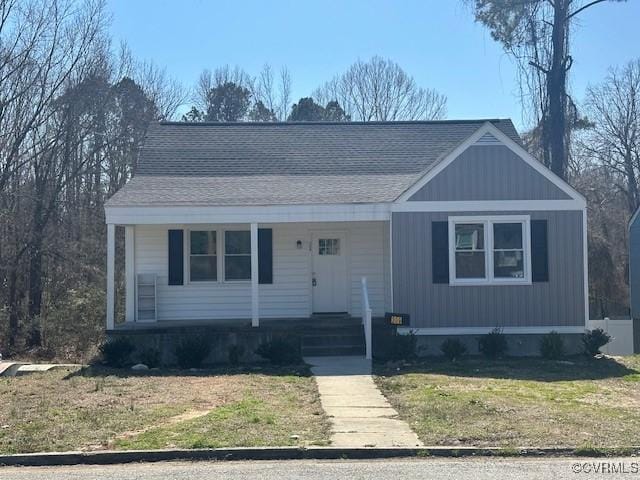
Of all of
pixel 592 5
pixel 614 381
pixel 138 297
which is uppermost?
pixel 592 5

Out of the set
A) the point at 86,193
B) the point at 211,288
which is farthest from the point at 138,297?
the point at 86,193

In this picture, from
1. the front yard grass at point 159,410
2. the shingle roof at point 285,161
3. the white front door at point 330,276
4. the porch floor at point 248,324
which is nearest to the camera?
the front yard grass at point 159,410

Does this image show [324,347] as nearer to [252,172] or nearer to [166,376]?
[166,376]

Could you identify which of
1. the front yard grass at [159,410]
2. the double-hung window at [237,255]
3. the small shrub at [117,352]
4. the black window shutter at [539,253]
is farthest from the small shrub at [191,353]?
the black window shutter at [539,253]

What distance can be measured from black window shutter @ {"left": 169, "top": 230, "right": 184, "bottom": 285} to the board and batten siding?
0.15 m

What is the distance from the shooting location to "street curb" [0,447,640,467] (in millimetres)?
7508

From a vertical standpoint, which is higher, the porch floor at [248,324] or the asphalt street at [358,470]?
the porch floor at [248,324]

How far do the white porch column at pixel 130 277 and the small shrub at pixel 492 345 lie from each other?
7.88 metres

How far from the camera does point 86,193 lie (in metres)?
28.6

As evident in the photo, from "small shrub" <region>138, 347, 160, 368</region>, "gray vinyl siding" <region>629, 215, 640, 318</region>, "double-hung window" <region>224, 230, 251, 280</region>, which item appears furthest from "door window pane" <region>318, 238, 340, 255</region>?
"gray vinyl siding" <region>629, 215, 640, 318</region>

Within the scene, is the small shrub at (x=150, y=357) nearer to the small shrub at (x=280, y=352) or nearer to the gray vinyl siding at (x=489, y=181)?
the small shrub at (x=280, y=352)

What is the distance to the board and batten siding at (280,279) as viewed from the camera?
17.2m

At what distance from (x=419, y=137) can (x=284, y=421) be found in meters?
12.4

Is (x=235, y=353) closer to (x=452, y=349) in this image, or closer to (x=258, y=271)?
(x=258, y=271)
